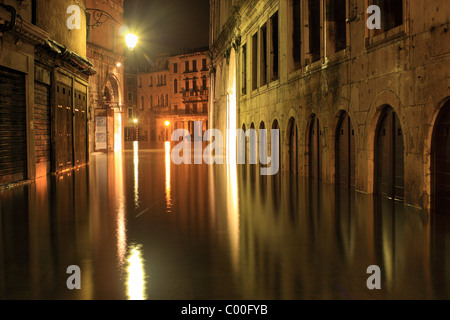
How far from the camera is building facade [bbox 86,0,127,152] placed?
38062 mm

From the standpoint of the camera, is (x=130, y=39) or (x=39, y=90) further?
(x=130, y=39)

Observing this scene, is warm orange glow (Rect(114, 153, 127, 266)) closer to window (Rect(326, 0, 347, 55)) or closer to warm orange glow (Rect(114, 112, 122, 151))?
window (Rect(326, 0, 347, 55))

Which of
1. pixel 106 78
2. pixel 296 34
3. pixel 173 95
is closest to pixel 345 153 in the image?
pixel 296 34

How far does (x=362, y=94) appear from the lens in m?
12.4

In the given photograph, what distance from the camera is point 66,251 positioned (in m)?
6.39

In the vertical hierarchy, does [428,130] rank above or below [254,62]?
below

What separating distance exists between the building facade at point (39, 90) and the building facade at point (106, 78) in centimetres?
1431

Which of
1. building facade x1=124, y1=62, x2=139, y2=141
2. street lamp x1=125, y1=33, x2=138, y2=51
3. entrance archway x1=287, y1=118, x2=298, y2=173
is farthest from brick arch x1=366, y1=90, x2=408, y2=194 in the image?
building facade x1=124, y1=62, x2=139, y2=141

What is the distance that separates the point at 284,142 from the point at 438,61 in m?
11.6

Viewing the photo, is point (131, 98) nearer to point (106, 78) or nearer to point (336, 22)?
point (106, 78)

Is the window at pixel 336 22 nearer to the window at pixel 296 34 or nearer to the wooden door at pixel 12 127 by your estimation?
the window at pixel 296 34

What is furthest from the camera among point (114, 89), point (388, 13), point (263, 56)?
point (114, 89)

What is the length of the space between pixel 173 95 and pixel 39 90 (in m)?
69.9

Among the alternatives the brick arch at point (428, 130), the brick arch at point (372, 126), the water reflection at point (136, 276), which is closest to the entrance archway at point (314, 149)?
the brick arch at point (372, 126)
